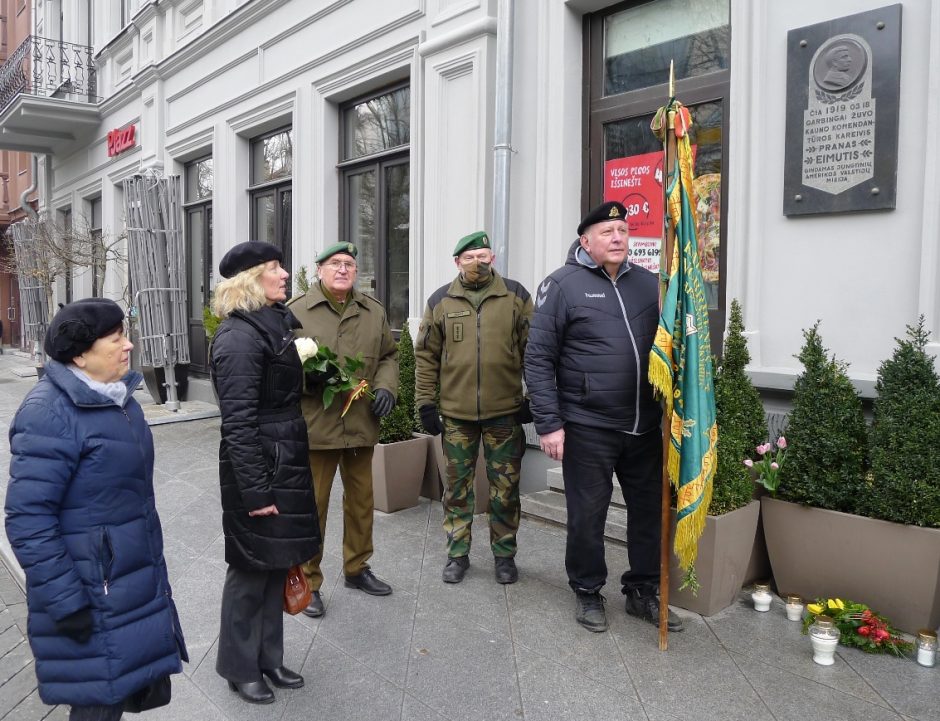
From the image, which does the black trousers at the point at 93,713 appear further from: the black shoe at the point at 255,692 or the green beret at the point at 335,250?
the green beret at the point at 335,250

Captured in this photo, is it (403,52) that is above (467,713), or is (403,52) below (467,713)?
above

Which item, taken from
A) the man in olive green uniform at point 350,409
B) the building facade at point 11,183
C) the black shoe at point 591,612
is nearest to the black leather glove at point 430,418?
the man in olive green uniform at point 350,409

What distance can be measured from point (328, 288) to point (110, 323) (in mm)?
1735

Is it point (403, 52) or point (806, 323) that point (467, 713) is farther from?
point (403, 52)

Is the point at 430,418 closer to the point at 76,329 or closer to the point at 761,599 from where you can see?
the point at 761,599

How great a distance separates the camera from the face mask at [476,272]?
14.2 feet

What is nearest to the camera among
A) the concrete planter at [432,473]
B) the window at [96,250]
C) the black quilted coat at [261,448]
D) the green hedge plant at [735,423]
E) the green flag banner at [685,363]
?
the black quilted coat at [261,448]

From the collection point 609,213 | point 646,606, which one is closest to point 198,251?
point 609,213

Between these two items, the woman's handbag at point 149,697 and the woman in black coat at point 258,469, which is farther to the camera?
the woman in black coat at point 258,469

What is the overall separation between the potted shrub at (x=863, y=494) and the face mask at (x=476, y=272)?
171 cm

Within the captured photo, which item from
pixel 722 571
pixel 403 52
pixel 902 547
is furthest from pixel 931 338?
pixel 403 52

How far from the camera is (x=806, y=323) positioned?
4.43 m

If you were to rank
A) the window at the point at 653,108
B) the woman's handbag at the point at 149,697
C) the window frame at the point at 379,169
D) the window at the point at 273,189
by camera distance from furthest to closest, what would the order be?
the window at the point at 273,189 < the window frame at the point at 379,169 < the window at the point at 653,108 < the woman's handbag at the point at 149,697

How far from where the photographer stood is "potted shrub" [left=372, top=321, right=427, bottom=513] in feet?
18.9
